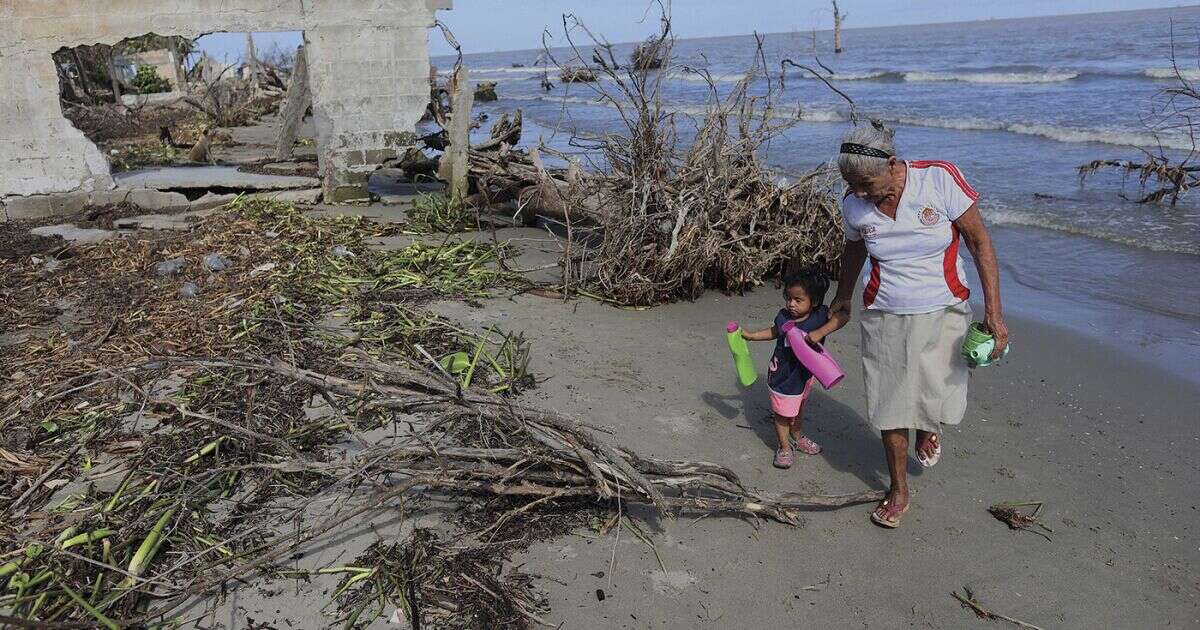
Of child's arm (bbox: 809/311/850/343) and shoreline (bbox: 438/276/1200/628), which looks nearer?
shoreline (bbox: 438/276/1200/628)

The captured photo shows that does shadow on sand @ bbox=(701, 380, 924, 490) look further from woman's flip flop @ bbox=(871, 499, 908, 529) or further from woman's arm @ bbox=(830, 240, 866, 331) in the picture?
woman's arm @ bbox=(830, 240, 866, 331)

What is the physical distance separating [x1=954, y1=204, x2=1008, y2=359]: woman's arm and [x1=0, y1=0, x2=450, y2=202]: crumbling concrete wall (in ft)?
25.1

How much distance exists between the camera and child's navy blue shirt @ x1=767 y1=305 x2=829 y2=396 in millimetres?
3734

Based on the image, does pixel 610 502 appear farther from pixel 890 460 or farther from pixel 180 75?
pixel 180 75

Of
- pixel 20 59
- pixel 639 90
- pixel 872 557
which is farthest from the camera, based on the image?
pixel 20 59

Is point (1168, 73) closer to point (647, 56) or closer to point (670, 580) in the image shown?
point (647, 56)

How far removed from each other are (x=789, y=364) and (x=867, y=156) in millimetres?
1138

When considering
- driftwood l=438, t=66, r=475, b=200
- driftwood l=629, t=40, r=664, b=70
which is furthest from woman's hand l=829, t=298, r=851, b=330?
driftwood l=438, t=66, r=475, b=200

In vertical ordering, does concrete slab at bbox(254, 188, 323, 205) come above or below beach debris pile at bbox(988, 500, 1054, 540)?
above

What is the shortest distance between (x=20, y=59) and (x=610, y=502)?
28.8 feet

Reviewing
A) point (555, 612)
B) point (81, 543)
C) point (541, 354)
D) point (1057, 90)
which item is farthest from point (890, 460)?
point (1057, 90)

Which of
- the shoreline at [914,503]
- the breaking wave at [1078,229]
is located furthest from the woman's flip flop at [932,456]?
the breaking wave at [1078,229]

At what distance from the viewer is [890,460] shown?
133 inches

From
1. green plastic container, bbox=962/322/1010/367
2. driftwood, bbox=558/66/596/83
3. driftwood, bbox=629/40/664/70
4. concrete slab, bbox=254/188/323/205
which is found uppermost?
driftwood, bbox=629/40/664/70
